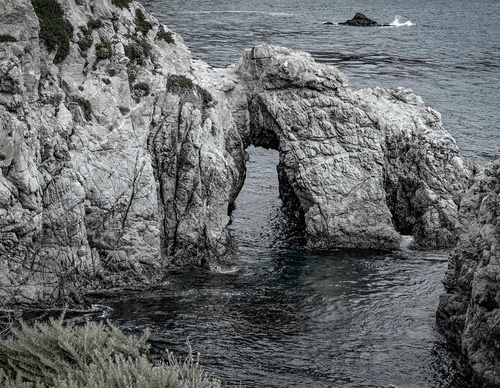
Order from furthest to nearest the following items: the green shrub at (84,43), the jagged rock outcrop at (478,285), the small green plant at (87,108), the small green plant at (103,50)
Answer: the small green plant at (103,50) < the green shrub at (84,43) < the small green plant at (87,108) < the jagged rock outcrop at (478,285)

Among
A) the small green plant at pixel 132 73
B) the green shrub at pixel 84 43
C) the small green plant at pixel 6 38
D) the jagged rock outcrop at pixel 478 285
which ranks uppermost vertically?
the small green plant at pixel 6 38

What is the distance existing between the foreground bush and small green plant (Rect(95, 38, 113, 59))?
57.3 ft

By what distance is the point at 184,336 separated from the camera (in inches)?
949

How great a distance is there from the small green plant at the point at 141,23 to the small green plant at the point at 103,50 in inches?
128

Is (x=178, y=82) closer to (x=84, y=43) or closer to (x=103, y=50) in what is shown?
(x=103, y=50)

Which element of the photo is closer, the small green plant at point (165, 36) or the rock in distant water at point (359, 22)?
the small green plant at point (165, 36)

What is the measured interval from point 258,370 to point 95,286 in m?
8.16

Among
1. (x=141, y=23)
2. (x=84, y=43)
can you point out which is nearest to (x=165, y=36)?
(x=141, y=23)

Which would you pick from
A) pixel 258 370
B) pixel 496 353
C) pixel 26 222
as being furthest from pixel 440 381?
pixel 26 222

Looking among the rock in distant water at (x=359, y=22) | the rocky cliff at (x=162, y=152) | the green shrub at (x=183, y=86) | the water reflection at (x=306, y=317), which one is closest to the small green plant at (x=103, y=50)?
the rocky cliff at (x=162, y=152)

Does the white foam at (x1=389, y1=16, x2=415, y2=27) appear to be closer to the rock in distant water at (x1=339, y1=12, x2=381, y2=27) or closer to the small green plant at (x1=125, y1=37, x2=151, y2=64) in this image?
the rock in distant water at (x1=339, y1=12, x2=381, y2=27)

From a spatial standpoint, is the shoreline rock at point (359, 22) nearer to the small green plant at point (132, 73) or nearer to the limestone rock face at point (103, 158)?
the limestone rock face at point (103, 158)

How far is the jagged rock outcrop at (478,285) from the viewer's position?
69.4ft

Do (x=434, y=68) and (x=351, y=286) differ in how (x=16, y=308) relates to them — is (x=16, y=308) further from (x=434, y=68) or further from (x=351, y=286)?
(x=434, y=68)
